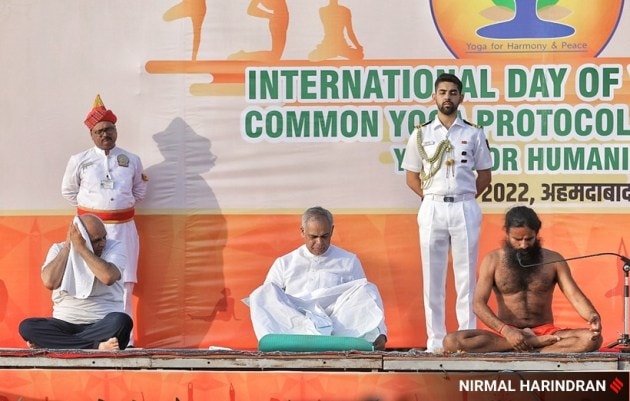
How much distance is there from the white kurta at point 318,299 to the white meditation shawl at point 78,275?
0.91 metres

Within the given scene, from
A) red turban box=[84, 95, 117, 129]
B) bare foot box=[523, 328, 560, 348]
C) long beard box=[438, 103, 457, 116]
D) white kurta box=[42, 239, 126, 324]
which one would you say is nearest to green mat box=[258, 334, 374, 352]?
bare foot box=[523, 328, 560, 348]

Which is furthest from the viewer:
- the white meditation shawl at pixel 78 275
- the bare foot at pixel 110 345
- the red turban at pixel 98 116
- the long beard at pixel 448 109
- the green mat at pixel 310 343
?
the red turban at pixel 98 116

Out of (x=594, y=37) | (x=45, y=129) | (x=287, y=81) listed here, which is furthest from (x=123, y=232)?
(x=594, y=37)

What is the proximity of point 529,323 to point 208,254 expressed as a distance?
105 inches

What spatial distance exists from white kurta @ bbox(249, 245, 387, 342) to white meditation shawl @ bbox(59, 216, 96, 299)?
3.00ft

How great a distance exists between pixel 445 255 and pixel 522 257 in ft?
4.29

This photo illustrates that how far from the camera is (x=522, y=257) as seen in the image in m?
A: 6.60

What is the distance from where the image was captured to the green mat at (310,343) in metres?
5.86

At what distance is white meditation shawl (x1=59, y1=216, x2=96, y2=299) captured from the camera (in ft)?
22.9

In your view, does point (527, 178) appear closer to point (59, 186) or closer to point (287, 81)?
point (287, 81)

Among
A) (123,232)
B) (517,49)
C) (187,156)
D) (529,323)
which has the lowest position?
(529,323)

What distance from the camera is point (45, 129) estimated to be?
852cm

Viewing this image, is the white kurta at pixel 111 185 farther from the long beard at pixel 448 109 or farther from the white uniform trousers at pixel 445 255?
the long beard at pixel 448 109

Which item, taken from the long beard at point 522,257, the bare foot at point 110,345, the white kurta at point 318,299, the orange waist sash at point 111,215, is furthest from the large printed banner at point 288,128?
the bare foot at point 110,345
